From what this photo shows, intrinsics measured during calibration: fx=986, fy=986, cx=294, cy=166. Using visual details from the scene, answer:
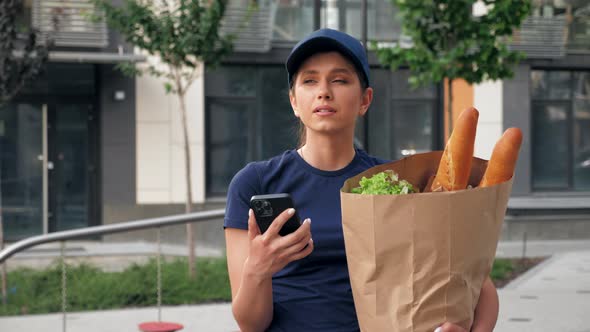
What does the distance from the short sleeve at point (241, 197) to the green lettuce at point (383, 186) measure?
1.12ft

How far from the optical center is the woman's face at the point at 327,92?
2.37m

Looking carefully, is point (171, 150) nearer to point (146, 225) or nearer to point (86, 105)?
point (86, 105)

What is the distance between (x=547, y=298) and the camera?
1073cm

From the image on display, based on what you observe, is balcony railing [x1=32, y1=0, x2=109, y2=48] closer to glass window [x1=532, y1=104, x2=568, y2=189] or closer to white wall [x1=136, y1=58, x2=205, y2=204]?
white wall [x1=136, y1=58, x2=205, y2=204]

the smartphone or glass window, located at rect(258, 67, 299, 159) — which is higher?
glass window, located at rect(258, 67, 299, 159)

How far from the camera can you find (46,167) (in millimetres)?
17906

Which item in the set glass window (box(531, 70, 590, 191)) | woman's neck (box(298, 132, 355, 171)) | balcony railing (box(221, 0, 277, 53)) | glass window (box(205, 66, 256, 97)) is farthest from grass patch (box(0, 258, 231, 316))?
glass window (box(531, 70, 590, 191))

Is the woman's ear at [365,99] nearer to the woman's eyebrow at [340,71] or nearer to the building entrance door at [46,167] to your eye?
the woman's eyebrow at [340,71]

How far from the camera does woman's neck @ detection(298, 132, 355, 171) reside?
249 cm

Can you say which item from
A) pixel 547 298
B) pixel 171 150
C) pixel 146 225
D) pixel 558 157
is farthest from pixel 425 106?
pixel 146 225

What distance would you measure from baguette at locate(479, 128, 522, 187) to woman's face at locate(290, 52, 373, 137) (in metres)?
0.41

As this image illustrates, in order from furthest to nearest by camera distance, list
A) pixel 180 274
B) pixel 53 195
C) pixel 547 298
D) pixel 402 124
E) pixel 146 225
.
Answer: pixel 402 124 < pixel 53 195 < pixel 180 274 < pixel 547 298 < pixel 146 225

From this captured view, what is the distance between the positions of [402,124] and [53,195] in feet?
22.2

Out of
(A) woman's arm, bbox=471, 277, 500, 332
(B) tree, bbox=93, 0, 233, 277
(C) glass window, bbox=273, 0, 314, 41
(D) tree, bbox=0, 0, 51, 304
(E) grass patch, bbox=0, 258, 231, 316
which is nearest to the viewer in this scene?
(A) woman's arm, bbox=471, 277, 500, 332
